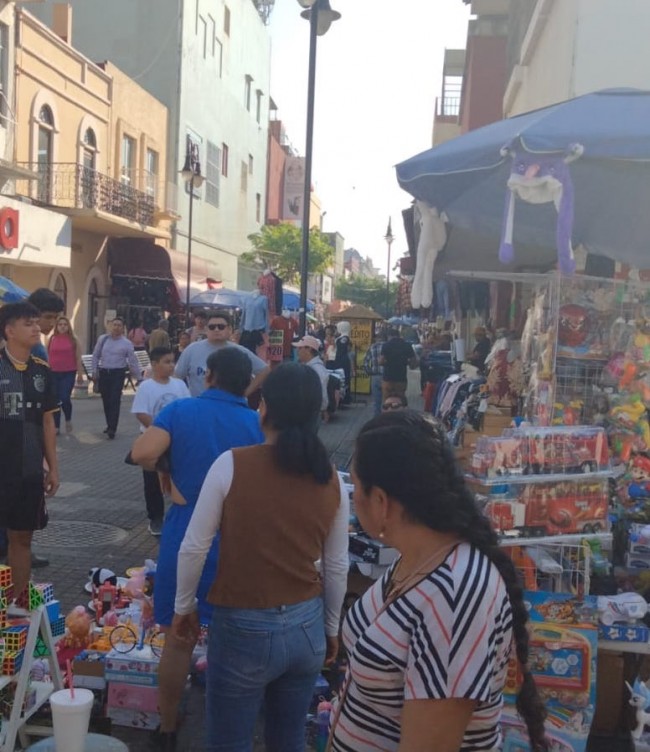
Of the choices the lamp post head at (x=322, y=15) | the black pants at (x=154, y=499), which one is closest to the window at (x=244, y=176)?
the lamp post head at (x=322, y=15)

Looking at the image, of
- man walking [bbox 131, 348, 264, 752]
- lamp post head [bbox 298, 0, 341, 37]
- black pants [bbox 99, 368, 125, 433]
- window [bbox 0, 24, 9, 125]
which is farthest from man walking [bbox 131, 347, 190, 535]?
window [bbox 0, 24, 9, 125]

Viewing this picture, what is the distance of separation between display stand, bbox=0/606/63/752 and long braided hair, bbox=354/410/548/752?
235 cm

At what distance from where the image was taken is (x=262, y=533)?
2.72 metres

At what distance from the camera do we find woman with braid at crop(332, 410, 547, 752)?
5.21ft

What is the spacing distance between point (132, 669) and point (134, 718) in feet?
0.80

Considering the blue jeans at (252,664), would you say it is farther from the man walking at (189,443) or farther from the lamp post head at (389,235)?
the lamp post head at (389,235)

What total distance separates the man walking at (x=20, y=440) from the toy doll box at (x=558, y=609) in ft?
9.12

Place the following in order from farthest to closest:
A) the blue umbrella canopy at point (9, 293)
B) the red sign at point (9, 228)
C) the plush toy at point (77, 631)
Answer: the red sign at point (9, 228), the blue umbrella canopy at point (9, 293), the plush toy at point (77, 631)

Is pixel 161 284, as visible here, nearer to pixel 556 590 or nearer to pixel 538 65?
pixel 538 65

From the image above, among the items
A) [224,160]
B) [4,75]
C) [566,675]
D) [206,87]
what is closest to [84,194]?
[4,75]

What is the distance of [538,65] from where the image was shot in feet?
32.6

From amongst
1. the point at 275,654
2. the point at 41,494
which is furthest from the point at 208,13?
the point at 275,654

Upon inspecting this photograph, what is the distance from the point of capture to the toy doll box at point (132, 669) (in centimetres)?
401

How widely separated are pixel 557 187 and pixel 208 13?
3133 cm
